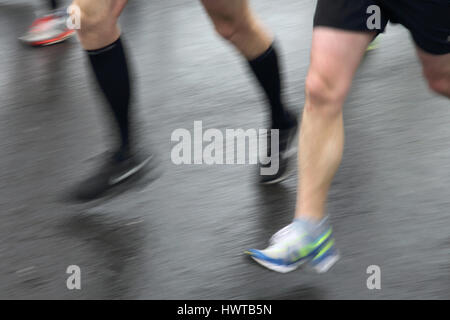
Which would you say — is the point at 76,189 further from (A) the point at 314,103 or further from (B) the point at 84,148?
(A) the point at 314,103

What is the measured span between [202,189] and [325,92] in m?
1.07

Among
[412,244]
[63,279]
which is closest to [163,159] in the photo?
[63,279]

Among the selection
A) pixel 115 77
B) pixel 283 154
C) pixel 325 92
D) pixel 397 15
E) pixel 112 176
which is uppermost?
pixel 397 15

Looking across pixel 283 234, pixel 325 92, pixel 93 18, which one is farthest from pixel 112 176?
pixel 325 92

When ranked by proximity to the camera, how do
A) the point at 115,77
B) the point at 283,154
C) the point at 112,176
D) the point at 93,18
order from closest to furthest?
1. the point at 93,18
2. the point at 115,77
3. the point at 112,176
4. the point at 283,154

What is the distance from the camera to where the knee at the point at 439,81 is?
359 cm

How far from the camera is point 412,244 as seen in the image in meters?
3.78

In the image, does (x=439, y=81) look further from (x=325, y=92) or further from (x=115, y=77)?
(x=115, y=77)

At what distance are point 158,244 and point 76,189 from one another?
0.54 m

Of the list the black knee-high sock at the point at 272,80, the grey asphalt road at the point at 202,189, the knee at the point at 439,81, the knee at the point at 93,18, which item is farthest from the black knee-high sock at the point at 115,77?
the knee at the point at 439,81

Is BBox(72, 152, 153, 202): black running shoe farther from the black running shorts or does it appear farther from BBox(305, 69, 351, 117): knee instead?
the black running shorts

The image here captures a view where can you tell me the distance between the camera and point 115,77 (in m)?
4.12

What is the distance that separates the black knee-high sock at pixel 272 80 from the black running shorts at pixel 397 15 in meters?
0.90

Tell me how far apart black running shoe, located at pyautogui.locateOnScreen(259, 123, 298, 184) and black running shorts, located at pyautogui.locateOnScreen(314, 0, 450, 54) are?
1.10m
